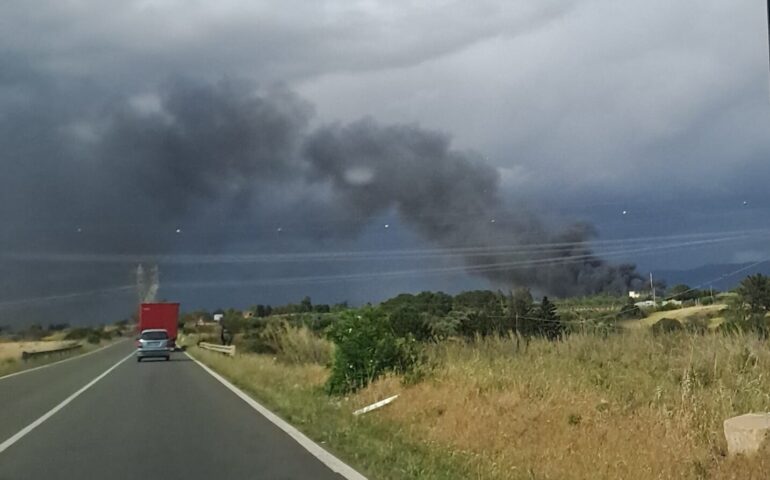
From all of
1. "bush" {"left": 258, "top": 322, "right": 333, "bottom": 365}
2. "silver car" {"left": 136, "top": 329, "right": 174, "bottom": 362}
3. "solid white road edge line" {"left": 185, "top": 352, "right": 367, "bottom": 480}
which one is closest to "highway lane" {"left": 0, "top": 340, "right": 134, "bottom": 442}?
"solid white road edge line" {"left": 185, "top": 352, "right": 367, "bottom": 480}

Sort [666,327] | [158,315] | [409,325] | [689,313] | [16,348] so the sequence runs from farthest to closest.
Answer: [16,348], [158,315], [689,313], [409,325], [666,327]

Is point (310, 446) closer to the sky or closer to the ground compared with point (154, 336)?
closer to the sky

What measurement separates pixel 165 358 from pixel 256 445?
40.2 metres

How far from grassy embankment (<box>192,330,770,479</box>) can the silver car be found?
95.7 ft

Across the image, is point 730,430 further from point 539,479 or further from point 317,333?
point 317,333


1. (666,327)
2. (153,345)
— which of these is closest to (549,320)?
(666,327)

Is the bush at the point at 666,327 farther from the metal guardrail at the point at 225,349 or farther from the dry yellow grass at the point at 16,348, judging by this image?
the dry yellow grass at the point at 16,348

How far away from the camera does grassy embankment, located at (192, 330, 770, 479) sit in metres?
11.6

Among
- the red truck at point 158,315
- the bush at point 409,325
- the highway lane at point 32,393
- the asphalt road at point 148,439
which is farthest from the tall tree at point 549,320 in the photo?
the red truck at point 158,315

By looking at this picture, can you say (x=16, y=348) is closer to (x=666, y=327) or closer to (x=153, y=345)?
(x=153, y=345)

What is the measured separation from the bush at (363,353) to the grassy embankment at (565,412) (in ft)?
2.21

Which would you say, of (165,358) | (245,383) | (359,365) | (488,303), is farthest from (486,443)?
(165,358)

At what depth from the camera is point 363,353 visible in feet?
74.6

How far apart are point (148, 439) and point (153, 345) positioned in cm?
3594
